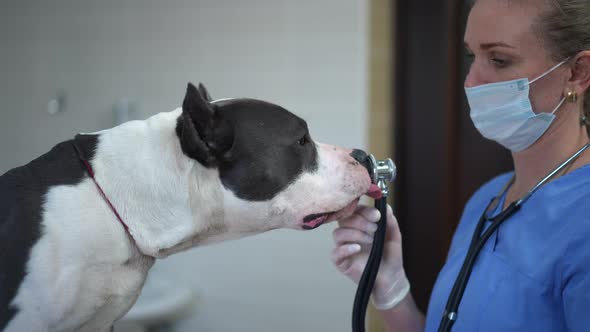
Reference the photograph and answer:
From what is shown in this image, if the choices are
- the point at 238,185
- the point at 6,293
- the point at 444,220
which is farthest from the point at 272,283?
the point at 6,293

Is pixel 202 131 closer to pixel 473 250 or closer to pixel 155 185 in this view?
pixel 155 185

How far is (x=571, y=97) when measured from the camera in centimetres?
118

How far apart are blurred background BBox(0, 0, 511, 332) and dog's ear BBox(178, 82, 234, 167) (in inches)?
54.1

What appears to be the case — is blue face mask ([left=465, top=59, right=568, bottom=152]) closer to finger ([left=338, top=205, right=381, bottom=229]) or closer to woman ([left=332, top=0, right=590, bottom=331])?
woman ([left=332, top=0, right=590, bottom=331])

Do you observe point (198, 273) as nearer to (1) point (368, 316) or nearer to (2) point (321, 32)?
(1) point (368, 316)

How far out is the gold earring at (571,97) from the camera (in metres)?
1.18

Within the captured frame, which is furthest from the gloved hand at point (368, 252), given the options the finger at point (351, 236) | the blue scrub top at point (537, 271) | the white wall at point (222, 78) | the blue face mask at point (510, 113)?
the white wall at point (222, 78)

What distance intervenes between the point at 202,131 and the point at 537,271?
649 millimetres

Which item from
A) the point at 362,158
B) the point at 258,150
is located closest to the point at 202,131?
the point at 258,150

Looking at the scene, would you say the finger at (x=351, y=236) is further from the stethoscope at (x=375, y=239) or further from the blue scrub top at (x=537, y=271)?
the blue scrub top at (x=537, y=271)

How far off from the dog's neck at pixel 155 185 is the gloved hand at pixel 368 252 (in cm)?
34

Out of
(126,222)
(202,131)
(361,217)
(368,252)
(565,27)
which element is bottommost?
(368,252)

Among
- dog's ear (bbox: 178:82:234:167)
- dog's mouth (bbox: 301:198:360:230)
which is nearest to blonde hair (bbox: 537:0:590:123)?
dog's mouth (bbox: 301:198:360:230)

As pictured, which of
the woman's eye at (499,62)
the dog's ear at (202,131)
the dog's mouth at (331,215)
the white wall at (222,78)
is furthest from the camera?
the white wall at (222,78)
